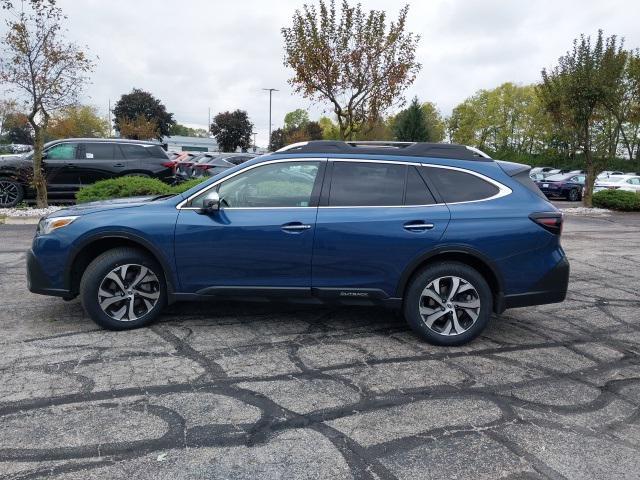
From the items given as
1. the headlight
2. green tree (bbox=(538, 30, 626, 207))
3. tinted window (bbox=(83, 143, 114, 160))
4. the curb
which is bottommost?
the curb

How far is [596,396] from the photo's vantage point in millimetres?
3848

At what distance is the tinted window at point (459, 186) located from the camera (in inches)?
187

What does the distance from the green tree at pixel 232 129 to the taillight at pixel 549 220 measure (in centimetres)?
7206

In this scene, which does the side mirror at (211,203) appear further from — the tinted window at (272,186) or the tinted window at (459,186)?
the tinted window at (459,186)

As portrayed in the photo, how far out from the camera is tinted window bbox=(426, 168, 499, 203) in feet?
15.6

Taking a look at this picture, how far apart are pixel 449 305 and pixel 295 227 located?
1.48 m

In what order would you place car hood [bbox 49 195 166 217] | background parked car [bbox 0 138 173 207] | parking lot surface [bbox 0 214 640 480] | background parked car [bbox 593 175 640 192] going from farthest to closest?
1. background parked car [bbox 593 175 640 192]
2. background parked car [bbox 0 138 173 207]
3. car hood [bbox 49 195 166 217]
4. parking lot surface [bbox 0 214 640 480]

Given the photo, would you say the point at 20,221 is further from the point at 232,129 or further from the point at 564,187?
the point at 232,129

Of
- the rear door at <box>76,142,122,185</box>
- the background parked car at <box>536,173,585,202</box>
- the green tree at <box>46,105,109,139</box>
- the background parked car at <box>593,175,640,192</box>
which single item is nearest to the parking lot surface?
the rear door at <box>76,142,122,185</box>

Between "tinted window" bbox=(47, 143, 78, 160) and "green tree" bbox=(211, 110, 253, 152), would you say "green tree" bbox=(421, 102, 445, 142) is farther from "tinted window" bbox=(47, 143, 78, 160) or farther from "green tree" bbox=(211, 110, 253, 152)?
"tinted window" bbox=(47, 143, 78, 160)

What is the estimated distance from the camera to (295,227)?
4.61 meters

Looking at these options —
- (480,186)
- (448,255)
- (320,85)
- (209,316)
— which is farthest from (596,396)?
(320,85)

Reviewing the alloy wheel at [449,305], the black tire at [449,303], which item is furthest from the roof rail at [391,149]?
the alloy wheel at [449,305]

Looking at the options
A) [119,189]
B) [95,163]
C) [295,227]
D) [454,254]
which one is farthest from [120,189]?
[454,254]
